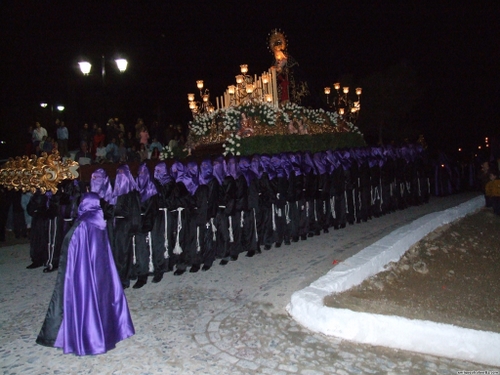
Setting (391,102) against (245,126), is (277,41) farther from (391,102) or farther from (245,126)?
(391,102)

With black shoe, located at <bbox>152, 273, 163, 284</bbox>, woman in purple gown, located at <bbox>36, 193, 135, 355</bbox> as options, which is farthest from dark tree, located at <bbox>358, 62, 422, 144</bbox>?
woman in purple gown, located at <bbox>36, 193, 135, 355</bbox>

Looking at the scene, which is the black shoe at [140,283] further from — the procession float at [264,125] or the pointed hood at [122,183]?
the procession float at [264,125]

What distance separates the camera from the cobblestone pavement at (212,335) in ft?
14.5

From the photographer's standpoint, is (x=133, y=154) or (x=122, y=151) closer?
(x=122, y=151)

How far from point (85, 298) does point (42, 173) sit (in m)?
3.98

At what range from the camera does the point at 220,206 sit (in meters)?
8.37

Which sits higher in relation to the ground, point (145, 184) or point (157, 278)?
point (145, 184)

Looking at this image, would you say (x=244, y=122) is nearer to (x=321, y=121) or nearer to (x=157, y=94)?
(x=321, y=121)

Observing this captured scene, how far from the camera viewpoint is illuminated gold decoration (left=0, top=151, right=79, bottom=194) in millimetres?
7840

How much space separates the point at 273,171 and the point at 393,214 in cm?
528

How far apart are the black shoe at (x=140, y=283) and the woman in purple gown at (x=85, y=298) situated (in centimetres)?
214

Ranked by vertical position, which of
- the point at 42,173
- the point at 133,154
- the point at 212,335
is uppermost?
the point at 133,154

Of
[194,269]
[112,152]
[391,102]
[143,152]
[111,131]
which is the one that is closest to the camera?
[194,269]

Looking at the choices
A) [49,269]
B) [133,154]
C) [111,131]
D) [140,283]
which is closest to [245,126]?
[133,154]
